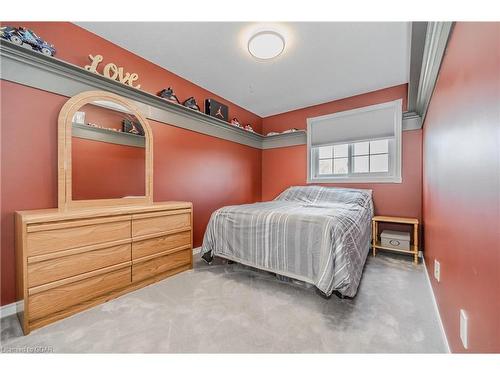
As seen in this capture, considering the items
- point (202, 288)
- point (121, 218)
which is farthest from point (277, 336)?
point (121, 218)

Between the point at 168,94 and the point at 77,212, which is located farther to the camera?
the point at 168,94

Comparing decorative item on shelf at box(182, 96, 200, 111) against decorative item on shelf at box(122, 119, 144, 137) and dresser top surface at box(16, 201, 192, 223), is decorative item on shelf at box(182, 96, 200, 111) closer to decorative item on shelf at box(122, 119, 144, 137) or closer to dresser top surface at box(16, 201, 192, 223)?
decorative item on shelf at box(122, 119, 144, 137)

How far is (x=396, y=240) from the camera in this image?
8.56 ft

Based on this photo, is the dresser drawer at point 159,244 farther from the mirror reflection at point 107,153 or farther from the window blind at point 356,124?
the window blind at point 356,124

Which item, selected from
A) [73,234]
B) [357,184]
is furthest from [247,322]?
[357,184]

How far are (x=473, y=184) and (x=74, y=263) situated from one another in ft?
7.66

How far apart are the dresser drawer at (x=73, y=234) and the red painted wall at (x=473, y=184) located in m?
2.17

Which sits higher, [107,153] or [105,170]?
[107,153]

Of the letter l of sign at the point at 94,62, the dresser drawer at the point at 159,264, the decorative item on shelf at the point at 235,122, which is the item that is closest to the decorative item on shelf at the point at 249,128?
the decorative item on shelf at the point at 235,122

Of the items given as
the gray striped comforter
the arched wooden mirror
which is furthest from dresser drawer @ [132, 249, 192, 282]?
the arched wooden mirror

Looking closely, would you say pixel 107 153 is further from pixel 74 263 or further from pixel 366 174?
pixel 366 174

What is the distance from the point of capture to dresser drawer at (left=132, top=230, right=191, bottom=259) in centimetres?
188
